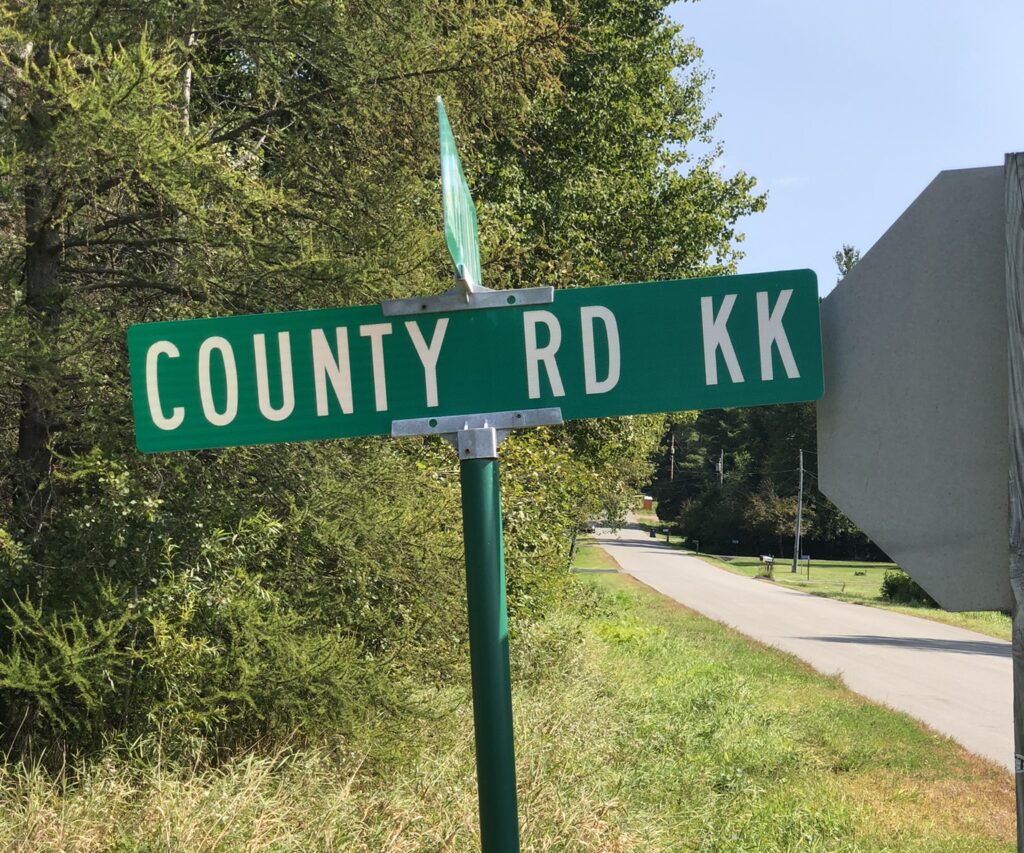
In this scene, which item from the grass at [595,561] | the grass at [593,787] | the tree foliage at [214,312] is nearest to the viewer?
the grass at [593,787]

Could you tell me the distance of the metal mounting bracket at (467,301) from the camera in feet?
5.62

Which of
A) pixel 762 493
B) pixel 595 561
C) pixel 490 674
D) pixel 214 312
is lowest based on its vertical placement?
pixel 595 561

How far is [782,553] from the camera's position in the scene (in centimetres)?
6962

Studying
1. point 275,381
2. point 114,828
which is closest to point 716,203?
point 114,828

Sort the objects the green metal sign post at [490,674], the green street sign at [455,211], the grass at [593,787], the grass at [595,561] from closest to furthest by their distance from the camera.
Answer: the green street sign at [455,211] → the green metal sign post at [490,674] → the grass at [593,787] → the grass at [595,561]

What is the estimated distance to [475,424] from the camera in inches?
67.4

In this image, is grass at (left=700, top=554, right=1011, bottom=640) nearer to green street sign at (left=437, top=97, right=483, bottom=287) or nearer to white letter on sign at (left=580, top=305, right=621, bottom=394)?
white letter on sign at (left=580, top=305, right=621, bottom=394)

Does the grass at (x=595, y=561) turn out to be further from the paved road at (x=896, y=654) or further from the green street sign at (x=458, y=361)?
the green street sign at (x=458, y=361)

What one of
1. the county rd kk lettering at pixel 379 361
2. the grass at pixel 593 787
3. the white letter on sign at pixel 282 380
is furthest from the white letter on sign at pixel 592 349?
the grass at pixel 593 787

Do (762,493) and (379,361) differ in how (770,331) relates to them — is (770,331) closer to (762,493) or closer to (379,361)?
(379,361)

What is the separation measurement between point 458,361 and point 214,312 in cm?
468

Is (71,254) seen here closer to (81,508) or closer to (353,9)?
(81,508)

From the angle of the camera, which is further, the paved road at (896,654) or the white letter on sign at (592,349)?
the paved road at (896,654)

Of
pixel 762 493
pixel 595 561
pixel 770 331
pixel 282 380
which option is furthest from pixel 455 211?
pixel 762 493
